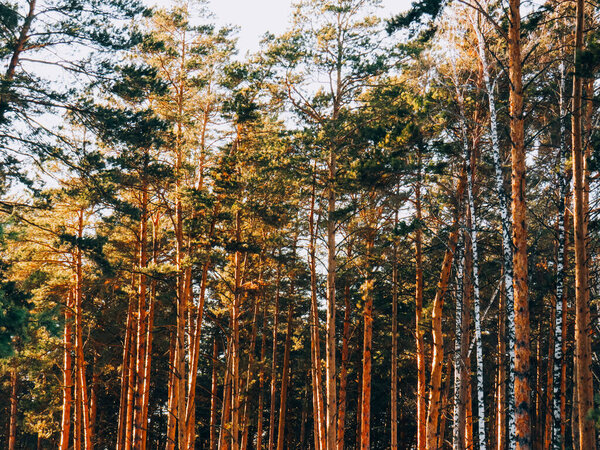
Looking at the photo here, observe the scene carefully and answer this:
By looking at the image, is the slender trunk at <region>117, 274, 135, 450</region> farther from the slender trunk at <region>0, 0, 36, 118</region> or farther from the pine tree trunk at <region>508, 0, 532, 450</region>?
the pine tree trunk at <region>508, 0, 532, 450</region>

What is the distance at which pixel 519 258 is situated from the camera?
25.2 ft

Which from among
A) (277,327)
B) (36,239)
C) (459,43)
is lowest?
(277,327)

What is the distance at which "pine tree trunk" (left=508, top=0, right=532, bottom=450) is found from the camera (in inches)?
285

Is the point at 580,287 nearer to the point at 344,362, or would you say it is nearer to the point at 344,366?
the point at 344,362

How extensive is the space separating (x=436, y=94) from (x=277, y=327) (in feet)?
43.7

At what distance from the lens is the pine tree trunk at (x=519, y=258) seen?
7.25 m

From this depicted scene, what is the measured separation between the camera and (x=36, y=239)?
15.3 m

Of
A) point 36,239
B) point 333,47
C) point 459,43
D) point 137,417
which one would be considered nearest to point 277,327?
point 137,417

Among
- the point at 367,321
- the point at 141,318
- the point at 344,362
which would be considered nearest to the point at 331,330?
the point at 367,321

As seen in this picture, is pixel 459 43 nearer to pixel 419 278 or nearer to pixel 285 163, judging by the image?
pixel 285 163

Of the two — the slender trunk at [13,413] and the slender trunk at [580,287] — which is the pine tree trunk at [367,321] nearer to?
the slender trunk at [580,287]

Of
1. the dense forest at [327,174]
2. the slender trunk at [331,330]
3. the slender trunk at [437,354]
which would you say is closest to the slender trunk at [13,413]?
the dense forest at [327,174]

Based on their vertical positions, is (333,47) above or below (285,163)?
above

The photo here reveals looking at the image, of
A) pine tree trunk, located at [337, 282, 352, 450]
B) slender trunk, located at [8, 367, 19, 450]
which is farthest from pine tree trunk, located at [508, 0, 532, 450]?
slender trunk, located at [8, 367, 19, 450]
